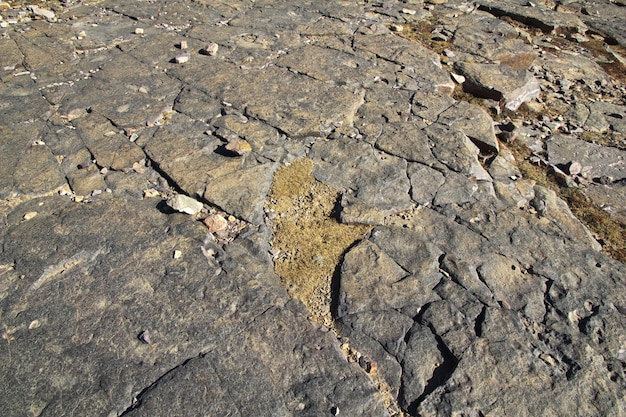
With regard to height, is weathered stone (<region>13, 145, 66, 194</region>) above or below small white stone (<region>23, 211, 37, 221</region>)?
below

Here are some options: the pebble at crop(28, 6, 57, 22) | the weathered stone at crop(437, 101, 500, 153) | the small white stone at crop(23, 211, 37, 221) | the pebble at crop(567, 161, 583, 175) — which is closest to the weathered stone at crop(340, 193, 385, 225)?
the weathered stone at crop(437, 101, 500, 153)

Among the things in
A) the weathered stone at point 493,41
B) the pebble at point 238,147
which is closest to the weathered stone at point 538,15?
the weathered stone at point 493,41

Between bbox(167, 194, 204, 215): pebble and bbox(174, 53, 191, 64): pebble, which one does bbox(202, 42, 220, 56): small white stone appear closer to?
bbox(174, 53, 191, 64): pebble

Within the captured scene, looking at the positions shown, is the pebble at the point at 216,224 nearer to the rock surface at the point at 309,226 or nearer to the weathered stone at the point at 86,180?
the rock surface at the point at 309,226

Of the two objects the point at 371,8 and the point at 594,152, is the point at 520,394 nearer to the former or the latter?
the point at 594,152

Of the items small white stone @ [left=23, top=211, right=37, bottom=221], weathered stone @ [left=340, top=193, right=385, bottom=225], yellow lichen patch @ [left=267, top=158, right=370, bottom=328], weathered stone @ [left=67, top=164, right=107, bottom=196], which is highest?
weathered stone @ [left=340, top=193, right=385, bottom=225]

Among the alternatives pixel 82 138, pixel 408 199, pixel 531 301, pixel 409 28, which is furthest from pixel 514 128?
pixel 82 138
